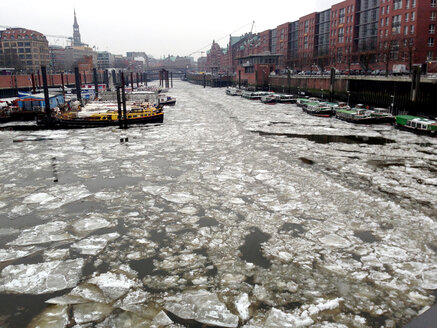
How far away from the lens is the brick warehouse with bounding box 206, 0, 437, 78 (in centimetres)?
5925

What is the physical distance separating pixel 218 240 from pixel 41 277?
4773 millimetres

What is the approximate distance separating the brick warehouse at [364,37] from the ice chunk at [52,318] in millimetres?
50378

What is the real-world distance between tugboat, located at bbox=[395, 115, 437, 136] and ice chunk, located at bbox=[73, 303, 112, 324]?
28.4m

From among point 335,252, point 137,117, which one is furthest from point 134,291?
point 137,117

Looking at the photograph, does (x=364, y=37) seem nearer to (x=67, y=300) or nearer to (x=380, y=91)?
(x=380, y=91)

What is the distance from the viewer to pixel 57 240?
10.8 meters

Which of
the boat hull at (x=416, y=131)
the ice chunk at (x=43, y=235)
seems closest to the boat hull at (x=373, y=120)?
the boat hull at (x=416, y=131)

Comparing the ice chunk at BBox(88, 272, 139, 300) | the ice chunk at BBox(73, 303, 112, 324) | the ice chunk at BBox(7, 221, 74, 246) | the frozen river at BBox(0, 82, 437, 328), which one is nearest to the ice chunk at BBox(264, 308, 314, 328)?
the frozen river at BBox(0, 82, 437, 328)

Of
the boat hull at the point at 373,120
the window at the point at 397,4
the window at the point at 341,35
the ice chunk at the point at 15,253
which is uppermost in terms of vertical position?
the window at the point at 397,4

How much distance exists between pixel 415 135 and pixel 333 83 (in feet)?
90.7

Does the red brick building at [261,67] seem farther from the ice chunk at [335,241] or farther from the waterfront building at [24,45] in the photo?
the waterfront building at [24,45]

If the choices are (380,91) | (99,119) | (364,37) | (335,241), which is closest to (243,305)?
(335,241)

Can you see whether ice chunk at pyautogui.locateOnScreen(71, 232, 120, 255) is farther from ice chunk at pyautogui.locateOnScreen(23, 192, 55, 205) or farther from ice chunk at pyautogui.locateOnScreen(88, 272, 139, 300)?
ice chunk at pyautogui.locateOnScreen(23, 192, 55, 205)

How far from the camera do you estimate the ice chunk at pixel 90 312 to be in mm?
7289
